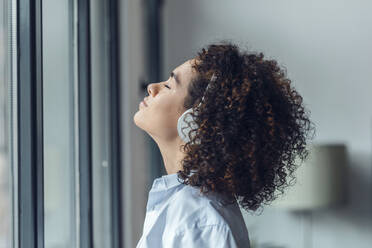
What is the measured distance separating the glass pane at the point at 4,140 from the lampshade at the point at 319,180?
124cm

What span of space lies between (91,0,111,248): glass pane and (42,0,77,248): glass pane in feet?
0.88

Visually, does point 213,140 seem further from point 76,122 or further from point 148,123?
A: point 76,122

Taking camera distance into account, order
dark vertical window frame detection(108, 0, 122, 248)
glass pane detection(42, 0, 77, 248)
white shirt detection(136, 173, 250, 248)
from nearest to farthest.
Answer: white shirt detection(136, 173, 250, 248), glass pane detection(42, 0, 77, 248), dark vertical window frame detection(108, 0, 122, 248)

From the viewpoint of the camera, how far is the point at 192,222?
98cm

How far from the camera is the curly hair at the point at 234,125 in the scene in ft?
3.35

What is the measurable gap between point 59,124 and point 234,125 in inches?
33.0

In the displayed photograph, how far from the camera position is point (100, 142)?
207 centimetres

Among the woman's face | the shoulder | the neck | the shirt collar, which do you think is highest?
the woman's face

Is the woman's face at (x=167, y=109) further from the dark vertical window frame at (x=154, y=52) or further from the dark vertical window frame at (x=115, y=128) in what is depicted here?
the dark vertical window frame at (x=154, y=52)

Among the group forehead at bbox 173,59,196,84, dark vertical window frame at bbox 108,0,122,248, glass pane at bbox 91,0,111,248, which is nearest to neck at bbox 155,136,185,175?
forehead at bbox 173,59,196,84

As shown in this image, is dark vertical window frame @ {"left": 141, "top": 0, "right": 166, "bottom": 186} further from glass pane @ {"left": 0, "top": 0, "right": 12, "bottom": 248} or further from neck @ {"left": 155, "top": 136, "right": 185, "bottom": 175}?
neck @ {"left": 155, "top": 136, "right": 185, "bottom": 175}

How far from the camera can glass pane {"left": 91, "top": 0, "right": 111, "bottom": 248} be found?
6.61 ft

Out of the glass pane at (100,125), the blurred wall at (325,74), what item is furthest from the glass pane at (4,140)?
the blurred wall at (325,74)

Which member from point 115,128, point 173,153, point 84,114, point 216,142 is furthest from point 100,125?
point 216,142
